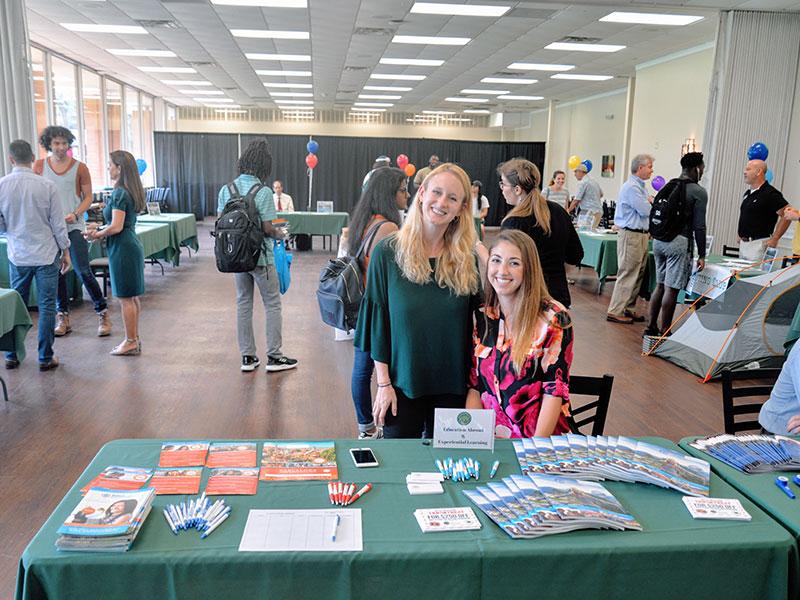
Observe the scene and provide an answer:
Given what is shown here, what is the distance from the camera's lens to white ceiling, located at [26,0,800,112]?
7.05 metres

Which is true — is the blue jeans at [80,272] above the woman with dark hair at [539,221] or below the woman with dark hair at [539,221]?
below

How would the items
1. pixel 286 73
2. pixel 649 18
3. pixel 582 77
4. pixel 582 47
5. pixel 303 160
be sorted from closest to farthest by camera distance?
pixel 649 18, pixel 582 47, pixel 582 77, pixel 286 73, pixel 303 160

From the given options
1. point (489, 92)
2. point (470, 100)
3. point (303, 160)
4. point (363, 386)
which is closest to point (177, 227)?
point (363, 386)

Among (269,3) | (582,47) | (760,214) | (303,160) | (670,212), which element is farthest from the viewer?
(303,160)

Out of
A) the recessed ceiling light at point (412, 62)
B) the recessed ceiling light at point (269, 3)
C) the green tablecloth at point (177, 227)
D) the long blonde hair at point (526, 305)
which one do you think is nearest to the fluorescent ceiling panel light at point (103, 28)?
the recessed ceiling light at point (269, 3)

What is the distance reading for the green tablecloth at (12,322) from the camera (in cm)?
368

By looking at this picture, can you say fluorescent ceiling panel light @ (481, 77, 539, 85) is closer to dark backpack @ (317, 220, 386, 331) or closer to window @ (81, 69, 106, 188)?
window @ (81, 69, 106, 188)

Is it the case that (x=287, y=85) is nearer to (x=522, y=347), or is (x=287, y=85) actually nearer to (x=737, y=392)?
(x=737, y=392)

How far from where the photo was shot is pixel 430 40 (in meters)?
8.71

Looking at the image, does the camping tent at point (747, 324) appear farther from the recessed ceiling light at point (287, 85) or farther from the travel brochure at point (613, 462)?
the recessed ceiling light at point (287, 85)

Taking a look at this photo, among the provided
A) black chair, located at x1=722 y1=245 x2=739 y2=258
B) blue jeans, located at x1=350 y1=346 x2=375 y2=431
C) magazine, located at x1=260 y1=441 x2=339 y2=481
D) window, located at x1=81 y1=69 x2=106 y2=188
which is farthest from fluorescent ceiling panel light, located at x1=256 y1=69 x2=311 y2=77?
magazine, located at x1=260 y1=441 x2=339 y2=481

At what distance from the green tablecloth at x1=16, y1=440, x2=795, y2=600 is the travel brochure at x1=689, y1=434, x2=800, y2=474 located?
0.26 m

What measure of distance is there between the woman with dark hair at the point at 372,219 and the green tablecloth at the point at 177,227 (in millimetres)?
6073

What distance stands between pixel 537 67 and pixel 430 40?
264 cm
